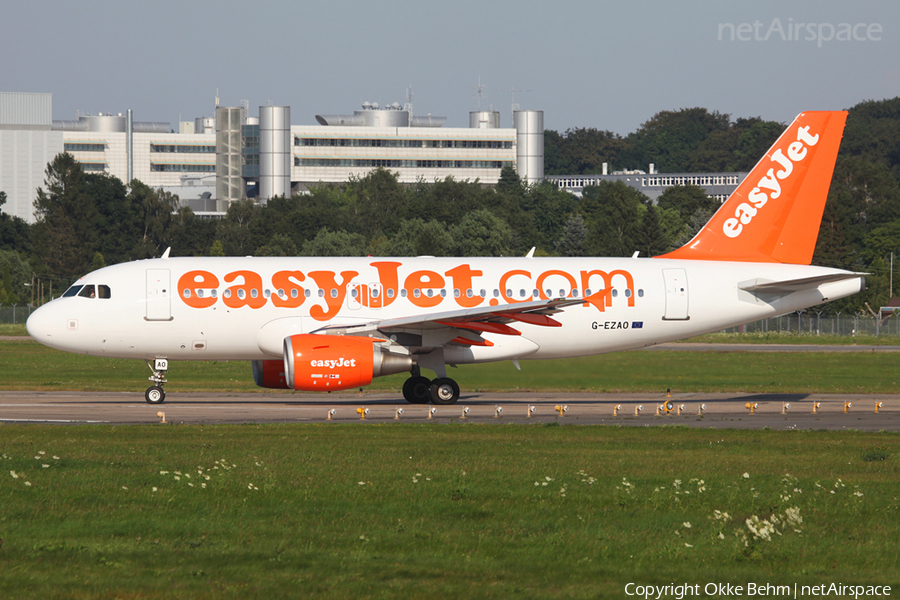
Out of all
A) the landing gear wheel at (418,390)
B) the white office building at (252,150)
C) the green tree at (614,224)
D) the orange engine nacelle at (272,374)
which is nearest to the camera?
the orange engine nacelle at (272,374)

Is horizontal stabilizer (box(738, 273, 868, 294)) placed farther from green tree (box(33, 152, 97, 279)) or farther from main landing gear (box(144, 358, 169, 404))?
green tree (box(33, 152, 97, 279))

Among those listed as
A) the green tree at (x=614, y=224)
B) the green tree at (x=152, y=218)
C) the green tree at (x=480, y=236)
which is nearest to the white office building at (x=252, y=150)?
the green tree at (x=152, y=218)

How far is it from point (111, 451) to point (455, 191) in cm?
11689

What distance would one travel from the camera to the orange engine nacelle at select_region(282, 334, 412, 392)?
88.0ft

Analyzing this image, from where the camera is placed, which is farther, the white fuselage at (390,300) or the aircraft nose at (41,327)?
the white fuselage at (390,300)

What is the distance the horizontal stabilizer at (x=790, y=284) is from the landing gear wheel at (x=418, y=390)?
9392mm

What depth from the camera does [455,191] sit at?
13375cm

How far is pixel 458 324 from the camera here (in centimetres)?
2814

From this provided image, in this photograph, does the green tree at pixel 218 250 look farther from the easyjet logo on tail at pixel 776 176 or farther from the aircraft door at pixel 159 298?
the easyjet logo on tail at pixel 776 176

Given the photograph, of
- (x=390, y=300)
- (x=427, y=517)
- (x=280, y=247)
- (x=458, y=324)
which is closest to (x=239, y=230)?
(x=280, y=247)

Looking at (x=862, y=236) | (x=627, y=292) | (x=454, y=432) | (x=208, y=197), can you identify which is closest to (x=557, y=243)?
(x=862, y=236)

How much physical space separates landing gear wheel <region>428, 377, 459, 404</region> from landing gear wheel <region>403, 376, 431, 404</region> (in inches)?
18.4

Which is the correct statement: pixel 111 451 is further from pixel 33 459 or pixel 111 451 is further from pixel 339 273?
pixel 339 273

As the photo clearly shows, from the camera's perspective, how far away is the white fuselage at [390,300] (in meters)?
29.0
